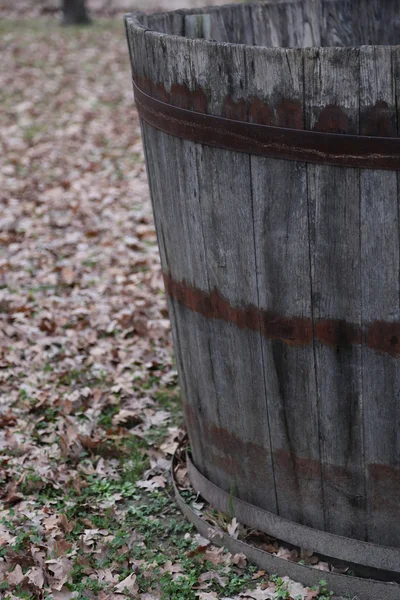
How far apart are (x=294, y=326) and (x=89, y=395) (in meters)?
1.95

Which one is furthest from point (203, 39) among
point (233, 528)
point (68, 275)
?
point (68, 275)

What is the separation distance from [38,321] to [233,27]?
92.5 inches

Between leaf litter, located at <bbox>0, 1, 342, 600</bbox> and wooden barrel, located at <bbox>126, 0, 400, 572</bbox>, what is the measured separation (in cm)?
42

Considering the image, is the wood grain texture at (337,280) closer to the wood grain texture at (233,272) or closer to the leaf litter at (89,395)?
the wood grain texture at (233,272)

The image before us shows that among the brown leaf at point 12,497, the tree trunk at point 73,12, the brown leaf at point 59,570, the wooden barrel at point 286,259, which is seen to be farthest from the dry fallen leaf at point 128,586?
the tree trunk at point 73,12

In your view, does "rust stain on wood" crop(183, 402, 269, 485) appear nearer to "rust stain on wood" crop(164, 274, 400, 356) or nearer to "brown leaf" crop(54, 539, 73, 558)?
"rust stain on wood" crop(164, 274, 400, 356)

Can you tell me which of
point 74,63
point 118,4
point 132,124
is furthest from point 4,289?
point 118,4

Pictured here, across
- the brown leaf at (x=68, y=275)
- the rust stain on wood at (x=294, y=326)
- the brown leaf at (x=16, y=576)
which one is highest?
the rust stain on wood at (x=294, y=326)

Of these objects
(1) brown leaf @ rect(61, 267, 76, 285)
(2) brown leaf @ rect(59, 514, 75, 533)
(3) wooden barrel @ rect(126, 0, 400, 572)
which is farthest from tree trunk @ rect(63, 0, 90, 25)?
(2) brown leaf @ rect(59, 514, 75, 533)

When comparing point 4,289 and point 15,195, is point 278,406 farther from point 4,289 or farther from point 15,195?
point 15,195

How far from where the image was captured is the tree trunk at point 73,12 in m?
16.3

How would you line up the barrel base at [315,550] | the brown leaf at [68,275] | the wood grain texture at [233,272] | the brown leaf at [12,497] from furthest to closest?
the brown leaf at [68,275]
the brown leaf at [12,497]
the barrel base at [315,550]
the wood grain texture at [233,272]

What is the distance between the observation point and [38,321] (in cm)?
505

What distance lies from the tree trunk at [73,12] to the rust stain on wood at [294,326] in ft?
49.2
